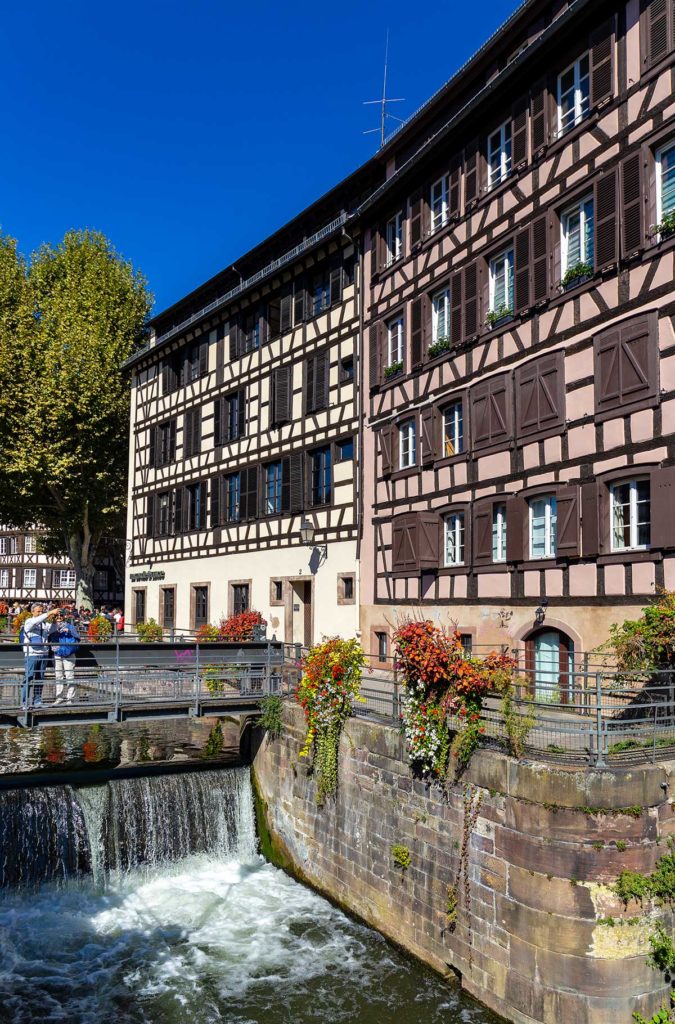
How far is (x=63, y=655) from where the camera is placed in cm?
1464

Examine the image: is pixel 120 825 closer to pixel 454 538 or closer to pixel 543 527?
pixel 454 538

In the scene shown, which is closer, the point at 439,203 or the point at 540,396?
the point at 540,396

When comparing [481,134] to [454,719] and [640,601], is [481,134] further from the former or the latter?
[454,719]

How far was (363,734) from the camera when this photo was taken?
1250cm

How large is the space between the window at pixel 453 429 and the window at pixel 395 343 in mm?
2199

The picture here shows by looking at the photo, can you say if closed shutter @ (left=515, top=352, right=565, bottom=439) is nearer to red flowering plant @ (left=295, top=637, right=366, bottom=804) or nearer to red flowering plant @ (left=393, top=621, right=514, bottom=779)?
red flowering plant @ (left=295, top=637, right=366, bottom=804)

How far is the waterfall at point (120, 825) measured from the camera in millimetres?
13180

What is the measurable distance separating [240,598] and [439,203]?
12765 mm

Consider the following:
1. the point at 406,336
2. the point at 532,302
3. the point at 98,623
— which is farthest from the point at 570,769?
the point at 98,623

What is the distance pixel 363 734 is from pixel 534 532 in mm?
5163

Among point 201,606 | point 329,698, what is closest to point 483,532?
point 329,698

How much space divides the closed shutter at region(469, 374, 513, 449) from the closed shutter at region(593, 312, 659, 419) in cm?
226

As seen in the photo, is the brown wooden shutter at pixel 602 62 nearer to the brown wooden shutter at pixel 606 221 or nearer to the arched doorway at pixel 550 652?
the brown wooden shutter at pixel 606 221

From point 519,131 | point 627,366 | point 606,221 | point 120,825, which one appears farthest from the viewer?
point 519,131
